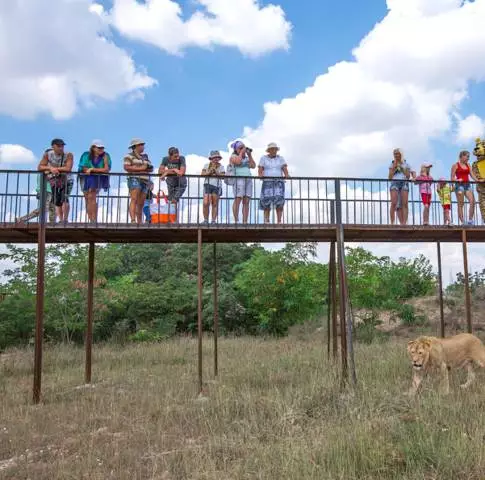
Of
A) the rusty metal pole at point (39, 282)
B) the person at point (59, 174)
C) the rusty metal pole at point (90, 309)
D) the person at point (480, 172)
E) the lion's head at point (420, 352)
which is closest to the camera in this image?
the lion's head at point (420, 352)

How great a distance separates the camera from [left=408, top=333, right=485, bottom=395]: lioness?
955 cm

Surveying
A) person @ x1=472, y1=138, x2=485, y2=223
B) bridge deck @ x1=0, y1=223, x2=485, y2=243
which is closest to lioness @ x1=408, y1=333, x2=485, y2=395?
bridge deck @ x1=0, y1=223, x2=485, y2=243

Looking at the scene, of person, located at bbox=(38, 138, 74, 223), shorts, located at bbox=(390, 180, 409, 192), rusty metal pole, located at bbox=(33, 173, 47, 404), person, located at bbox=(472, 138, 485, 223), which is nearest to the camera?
Result: rusty metal pole, located at bbox=(33, 173, 47, 404)

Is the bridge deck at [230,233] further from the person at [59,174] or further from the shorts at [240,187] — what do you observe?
the shorts at [240,187]

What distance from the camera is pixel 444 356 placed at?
994 centimetres

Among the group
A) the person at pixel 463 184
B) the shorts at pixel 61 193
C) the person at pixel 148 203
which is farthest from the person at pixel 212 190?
the person at pixel 463 184

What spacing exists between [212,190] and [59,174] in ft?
10.2

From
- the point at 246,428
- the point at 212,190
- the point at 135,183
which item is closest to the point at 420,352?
the point at 246,428

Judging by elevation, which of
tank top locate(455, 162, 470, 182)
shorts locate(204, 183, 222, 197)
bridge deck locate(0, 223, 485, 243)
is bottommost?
bridge deck locate(0, 223, 485, 243)

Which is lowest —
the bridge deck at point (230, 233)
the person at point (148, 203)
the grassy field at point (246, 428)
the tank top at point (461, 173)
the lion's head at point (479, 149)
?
the grassy field at point (246, 428)

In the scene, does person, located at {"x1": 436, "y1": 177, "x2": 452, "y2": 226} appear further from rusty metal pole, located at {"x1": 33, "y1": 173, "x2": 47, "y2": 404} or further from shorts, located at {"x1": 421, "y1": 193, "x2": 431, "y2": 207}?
rusty metal pole, located at {"x1": 33, "y1": 173, "x2": 47, "y2": 404}

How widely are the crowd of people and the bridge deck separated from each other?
0.22 m

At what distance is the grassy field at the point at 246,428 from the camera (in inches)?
225

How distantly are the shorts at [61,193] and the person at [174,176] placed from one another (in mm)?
1858
